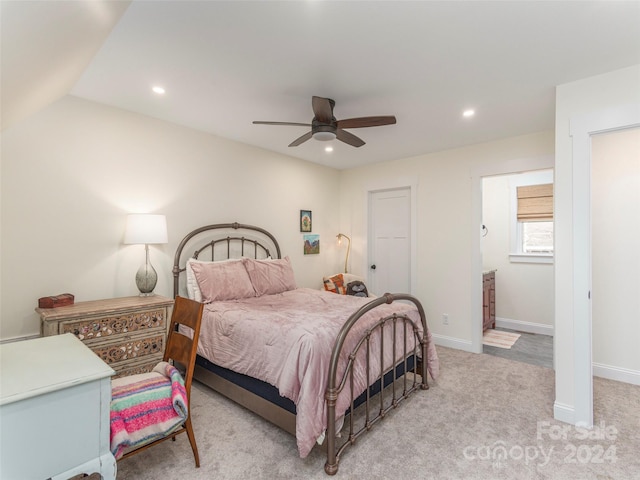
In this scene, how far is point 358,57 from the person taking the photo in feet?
7.09

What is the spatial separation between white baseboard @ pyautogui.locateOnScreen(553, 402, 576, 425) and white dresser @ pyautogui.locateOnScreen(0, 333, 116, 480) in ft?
9.76

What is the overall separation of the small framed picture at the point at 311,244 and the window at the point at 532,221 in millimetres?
3157

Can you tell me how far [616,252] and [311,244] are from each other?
11.9 ft

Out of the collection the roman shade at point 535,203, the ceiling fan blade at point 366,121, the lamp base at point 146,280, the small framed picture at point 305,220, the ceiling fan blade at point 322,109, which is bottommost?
the lamp base at point 146,280

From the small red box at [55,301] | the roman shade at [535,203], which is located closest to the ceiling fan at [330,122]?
the small red box at [55,301]

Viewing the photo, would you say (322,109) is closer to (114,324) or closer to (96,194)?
(96,194)

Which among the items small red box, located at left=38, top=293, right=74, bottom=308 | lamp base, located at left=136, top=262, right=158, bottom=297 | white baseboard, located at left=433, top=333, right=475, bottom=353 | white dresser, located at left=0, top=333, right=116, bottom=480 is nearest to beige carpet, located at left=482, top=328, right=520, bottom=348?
white baseboard, located at left=433, top=333, right=475, bottom=353

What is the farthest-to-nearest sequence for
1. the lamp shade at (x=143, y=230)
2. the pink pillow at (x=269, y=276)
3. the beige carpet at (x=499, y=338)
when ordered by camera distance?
1. the beige carpet at (x=499, y=338)
2. the pink pillow at (x=269, y=276)
3. the lamp shade at (x=143, y=230)

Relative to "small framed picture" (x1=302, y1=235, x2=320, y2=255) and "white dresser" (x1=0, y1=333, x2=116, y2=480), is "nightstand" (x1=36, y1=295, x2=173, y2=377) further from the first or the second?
"small framed picture" (x1=302, y1=235, x2=320, y2=255)

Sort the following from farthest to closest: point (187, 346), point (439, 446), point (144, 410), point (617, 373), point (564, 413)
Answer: point (617, 373)
point (564, 413)
point (439, 446)
point (187, 346)
point (144, 410)

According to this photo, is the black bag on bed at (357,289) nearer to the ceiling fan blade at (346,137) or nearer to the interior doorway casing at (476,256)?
the interior doorway casing at (476,256)

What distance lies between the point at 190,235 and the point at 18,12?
2.53 metres

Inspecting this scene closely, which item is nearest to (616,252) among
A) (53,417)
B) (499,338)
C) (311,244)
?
(499,338)

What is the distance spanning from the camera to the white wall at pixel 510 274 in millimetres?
4859
